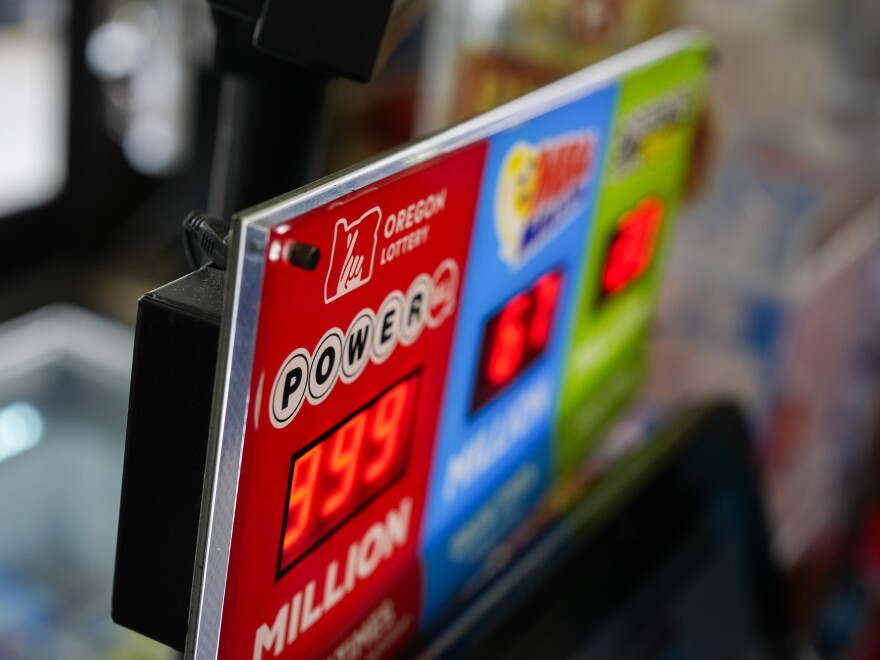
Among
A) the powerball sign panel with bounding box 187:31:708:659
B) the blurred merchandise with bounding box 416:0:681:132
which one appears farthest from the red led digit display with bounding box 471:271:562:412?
the blurred merchandise with bounding box 416:0:681:132

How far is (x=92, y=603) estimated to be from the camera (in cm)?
180

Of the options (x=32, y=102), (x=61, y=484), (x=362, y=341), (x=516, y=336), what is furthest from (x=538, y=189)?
(x=32, y=102)

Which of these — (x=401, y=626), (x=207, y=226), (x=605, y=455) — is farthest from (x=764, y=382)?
(x=207, y=226)

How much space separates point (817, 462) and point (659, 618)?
1.24m

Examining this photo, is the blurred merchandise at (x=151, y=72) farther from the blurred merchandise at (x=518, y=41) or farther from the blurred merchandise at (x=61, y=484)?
the blurred merchandise at (x=518, y=41)

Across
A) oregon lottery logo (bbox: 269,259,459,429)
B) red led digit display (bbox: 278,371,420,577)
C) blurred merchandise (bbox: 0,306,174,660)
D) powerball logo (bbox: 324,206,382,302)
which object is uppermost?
powerball logo (bbox: 324,206,382,302)

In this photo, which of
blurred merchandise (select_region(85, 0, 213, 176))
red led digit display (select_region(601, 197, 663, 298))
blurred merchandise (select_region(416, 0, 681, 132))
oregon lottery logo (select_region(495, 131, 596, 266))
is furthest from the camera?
blurred merchandise (select_region(85, 0, 213, 176))

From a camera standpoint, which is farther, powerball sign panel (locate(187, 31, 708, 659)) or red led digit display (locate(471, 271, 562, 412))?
red led digit display (locate(471, 271, 562, 412))

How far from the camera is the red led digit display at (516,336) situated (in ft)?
3.00

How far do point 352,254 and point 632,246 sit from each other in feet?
2.04

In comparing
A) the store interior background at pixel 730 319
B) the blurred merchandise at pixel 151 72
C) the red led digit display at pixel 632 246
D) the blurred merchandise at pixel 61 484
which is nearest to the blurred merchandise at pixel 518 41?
the store interior background at pixel 730 319

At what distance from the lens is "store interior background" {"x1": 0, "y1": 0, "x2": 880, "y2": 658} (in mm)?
1790

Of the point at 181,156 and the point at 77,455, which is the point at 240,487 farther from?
the point at 181,156

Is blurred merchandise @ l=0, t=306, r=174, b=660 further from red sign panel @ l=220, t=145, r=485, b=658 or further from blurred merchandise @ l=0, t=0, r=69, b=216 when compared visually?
blurred merchandise @ l=0, t=0, r=69, b=216
